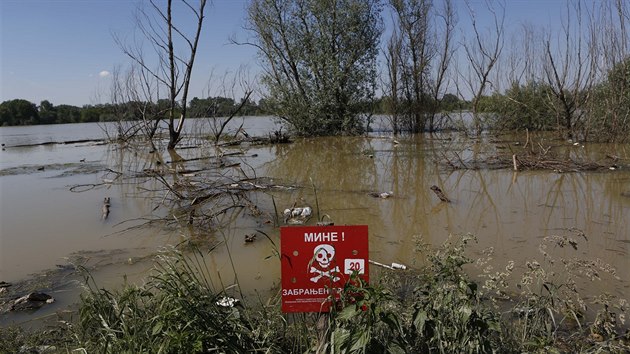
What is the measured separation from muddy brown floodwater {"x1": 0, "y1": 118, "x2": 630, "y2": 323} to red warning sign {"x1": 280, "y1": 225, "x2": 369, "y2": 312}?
0.38 meters

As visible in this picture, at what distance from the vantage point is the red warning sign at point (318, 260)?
7.27 ft

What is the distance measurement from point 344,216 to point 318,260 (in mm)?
4220

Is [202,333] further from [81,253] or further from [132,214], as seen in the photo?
[132,214]

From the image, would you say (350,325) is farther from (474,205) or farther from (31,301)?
(474,205)

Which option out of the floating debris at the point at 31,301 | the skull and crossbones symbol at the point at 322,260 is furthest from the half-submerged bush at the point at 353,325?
the floating debris at the point at 31,301

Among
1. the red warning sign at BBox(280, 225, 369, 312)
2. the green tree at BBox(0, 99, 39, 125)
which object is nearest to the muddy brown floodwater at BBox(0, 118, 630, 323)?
the red warning sign at BBox(280, 225, 369, 312)

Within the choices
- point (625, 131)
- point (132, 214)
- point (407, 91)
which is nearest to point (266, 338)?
point (132, 214)

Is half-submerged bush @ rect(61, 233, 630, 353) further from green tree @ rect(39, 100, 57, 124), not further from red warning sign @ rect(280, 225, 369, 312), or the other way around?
green tree @ rect(39, 100, 57, 124)

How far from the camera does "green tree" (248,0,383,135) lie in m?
19.9

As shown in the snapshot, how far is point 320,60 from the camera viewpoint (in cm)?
2002

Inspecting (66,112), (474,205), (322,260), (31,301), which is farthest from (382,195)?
(66,112)

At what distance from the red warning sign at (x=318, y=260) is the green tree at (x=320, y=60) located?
60.0 ft

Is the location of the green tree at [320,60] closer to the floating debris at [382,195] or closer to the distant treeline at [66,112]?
the distant treeline at [66,112]

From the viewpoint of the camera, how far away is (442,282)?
2221 millimetres
